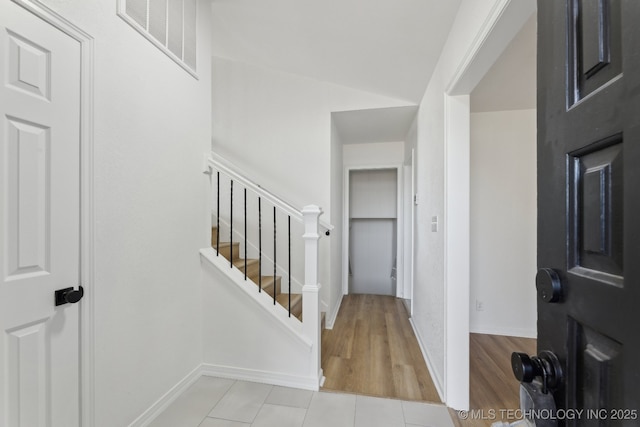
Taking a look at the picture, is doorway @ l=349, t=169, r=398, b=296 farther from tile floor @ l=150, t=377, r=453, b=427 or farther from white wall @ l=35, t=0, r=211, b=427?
white wall @ l=35, t=0, r=211, b=427

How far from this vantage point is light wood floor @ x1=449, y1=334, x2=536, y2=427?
5.86 feet

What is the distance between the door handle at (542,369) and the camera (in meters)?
0.53

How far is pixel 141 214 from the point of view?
5.22 feet

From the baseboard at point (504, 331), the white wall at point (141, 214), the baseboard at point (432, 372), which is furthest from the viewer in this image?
the baseboard at point (504, 331)

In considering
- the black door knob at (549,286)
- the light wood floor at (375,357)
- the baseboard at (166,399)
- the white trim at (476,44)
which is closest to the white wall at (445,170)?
the white trim at (476,44)

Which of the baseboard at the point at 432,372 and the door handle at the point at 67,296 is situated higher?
the door handle at the point at 67,296

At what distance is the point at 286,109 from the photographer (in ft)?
10.2

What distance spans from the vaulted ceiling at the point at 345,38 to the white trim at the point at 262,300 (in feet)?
6.30

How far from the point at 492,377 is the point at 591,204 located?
7.52ft

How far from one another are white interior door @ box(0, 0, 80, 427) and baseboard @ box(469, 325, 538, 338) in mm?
3406

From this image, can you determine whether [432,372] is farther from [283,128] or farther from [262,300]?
[283,128]

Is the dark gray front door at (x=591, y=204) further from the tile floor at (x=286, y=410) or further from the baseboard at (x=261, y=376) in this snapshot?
the baseboard at (x=261, y=376)

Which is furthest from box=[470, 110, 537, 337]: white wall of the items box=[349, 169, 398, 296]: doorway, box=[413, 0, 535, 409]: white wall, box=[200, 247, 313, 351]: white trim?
box=[200, 247, 313, 351]: white trim

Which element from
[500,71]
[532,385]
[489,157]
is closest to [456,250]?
[532,385]
